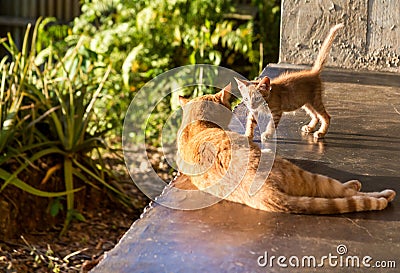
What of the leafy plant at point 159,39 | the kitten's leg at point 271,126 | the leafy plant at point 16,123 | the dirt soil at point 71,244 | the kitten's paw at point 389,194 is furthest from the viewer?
the leafy plant at point 159,39

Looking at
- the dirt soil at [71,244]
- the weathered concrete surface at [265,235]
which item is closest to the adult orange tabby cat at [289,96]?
the weathered concrete surface at [265,235]

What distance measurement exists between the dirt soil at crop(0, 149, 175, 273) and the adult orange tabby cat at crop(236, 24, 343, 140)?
1.51m

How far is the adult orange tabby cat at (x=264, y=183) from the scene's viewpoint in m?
2.08

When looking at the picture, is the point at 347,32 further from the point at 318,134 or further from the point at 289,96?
the point at 289,96

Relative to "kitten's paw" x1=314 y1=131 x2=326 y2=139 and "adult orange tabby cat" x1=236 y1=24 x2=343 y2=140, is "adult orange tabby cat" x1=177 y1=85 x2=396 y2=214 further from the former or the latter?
"kitten's paw" x1=314 y1=131 x2=326 y2=139

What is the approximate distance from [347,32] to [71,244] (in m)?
1.90

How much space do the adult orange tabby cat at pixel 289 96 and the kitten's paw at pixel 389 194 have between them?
18.8 inches

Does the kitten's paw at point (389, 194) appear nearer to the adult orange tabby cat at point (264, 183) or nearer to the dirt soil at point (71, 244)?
the adult orange tabby cat at point (264, 183)

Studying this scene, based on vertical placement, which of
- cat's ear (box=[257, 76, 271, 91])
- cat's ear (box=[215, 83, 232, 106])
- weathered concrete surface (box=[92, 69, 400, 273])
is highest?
cat's ear (box=[257, 76, 271, 91])

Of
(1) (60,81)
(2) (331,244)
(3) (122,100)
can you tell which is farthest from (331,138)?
(3) (122,100)

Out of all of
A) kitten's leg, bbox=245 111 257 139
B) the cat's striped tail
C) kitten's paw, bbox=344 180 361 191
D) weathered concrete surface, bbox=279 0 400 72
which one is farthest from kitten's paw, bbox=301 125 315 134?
weathered concrete surface, bbox=279 0 400 72

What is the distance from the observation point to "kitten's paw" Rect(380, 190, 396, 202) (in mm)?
2199

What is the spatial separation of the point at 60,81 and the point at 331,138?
2.66 meters

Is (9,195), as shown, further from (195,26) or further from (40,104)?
(195,26)
